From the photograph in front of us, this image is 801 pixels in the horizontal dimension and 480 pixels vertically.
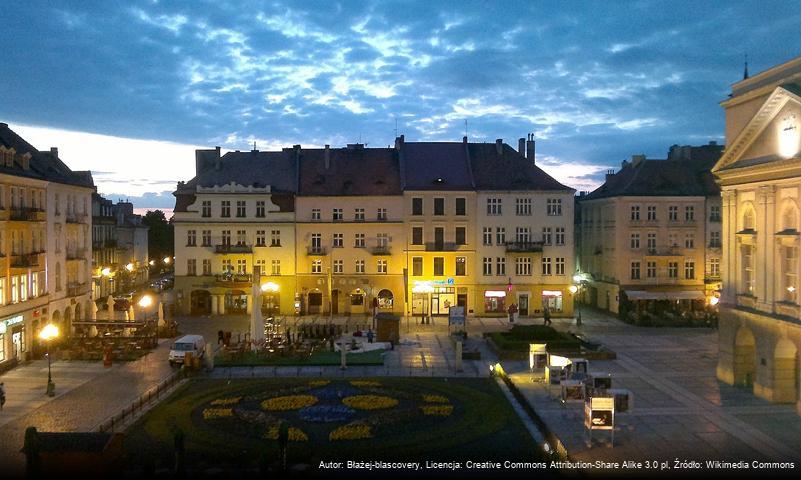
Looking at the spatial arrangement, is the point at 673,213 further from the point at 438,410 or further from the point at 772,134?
Answer: the point at 438,410

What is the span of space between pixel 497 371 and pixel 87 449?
820 inches

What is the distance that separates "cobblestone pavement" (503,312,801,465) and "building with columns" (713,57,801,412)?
1.67m

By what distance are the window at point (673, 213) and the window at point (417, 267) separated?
22.3m

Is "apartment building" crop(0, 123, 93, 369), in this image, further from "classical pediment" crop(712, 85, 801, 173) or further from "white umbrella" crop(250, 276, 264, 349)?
"classical pediment" crop(712, 85, 801, 173)

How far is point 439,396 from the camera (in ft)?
101

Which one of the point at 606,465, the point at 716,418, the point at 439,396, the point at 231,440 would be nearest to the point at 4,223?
the point at 231,440

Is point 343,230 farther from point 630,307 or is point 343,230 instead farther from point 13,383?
point 13,383

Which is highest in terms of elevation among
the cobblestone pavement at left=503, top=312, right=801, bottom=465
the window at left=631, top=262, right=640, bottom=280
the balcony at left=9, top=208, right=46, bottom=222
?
the balcony at left=9, top=208, right=46, bottom=222

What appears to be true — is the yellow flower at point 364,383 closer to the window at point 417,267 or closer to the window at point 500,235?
the window at point 417,267

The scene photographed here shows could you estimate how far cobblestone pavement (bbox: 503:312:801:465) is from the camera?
23.3 metres

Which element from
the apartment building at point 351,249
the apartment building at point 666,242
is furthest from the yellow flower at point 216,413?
the apartment building at point 666,242

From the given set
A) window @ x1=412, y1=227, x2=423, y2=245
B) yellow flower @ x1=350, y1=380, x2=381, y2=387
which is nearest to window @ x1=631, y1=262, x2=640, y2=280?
window @ x1=412, y1=227, x2=423, y2=245

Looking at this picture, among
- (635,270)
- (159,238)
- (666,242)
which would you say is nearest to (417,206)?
(635,270)

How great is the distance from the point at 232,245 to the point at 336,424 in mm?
37438
